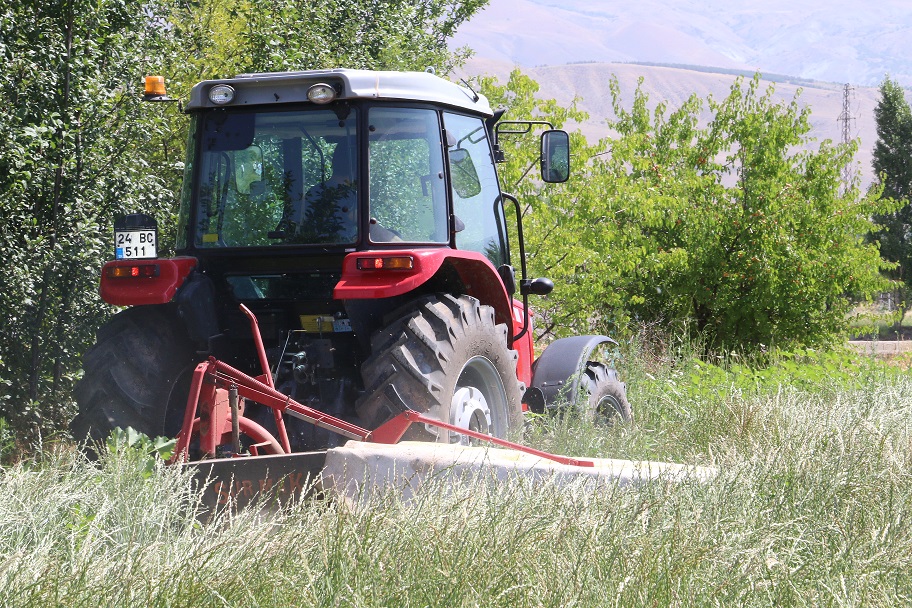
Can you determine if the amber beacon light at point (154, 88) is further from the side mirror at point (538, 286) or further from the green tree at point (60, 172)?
the side mirror at point (538, 286)

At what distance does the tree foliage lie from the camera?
582 inches

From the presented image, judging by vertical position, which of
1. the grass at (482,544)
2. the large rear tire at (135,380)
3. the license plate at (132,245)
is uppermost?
the license plate at (132,245)

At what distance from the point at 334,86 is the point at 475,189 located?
1.18 m

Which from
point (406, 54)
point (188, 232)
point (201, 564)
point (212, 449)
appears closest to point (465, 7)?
point (406, 54)

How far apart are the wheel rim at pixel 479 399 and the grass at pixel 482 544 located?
1.01 metres

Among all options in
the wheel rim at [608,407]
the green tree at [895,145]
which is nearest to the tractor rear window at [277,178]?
the wheel rim at [608,407]

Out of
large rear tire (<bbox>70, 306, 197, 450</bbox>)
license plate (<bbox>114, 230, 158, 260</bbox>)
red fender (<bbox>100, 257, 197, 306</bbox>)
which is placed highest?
license plate (<bbox>114, 230, 158, 260</bbox>)

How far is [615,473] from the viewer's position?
4133 mm

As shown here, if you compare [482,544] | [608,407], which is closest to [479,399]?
[482,544]

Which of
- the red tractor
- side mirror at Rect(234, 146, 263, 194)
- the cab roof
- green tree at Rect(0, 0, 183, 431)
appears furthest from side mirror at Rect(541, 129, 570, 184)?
green tree at Rect(0, 0, 183, 431)

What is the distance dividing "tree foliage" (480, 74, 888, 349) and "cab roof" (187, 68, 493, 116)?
8201 mm

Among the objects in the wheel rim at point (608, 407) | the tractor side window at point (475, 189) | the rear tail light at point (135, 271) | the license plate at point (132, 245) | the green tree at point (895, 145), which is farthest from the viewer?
the green tree at point (895, 145)

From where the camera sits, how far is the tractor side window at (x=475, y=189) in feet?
18.2

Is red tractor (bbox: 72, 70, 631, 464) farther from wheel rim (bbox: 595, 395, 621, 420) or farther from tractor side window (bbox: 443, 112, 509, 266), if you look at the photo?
wheel rim (bbox: 595, 395, 621, 420)
